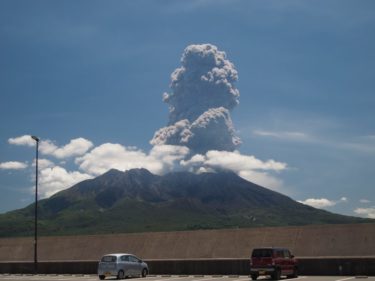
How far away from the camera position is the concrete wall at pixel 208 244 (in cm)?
3681

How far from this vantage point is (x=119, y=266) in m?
32.7

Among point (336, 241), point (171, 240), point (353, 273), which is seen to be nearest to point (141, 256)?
point (171, 240)

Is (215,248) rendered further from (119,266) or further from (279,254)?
(279,254)

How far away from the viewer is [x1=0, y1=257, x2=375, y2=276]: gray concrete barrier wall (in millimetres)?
31344

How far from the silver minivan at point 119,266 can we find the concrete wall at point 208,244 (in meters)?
7.68

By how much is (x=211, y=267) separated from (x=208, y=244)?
19.1 ft

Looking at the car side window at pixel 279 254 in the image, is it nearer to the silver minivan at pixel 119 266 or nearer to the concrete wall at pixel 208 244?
the concrete wall at pixel 208 244

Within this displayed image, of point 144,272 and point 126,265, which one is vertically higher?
point 126,265

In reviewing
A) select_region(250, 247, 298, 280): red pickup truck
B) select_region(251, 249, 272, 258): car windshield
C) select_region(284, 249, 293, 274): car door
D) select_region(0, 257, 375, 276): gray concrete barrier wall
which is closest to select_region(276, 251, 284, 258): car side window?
select_region(250, 247, 298, 280): red pickup truck

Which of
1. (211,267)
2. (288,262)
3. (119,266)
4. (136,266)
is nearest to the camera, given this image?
(288,262)

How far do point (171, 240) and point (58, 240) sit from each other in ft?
36.4

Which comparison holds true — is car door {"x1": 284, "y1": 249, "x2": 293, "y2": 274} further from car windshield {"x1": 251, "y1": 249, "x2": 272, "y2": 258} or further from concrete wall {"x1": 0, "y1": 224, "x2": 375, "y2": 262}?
concrete wall {"x1": 0, "y1": 224, "x2": 375, "y2": 262}

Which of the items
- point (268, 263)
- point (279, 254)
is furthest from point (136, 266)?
point (279, 254)

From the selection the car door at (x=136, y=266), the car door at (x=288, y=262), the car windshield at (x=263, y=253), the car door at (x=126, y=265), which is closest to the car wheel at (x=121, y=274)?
the car door at (x=126, y=265)
